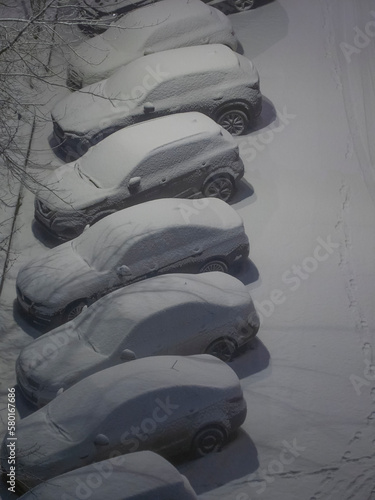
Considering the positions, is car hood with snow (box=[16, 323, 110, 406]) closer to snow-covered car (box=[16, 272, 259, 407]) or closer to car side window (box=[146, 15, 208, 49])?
snow-covered car (box=[16, 272, 259, 407])

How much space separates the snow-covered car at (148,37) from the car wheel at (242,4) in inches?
90.2

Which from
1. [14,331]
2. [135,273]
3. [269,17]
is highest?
[269,17]

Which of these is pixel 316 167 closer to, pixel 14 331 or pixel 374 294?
pixel 374 294

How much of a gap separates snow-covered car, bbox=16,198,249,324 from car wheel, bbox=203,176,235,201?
1368mm

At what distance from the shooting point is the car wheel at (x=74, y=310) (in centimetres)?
1274

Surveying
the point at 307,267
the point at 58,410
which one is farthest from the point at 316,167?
the point at 58,410

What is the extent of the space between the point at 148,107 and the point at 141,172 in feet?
6.73

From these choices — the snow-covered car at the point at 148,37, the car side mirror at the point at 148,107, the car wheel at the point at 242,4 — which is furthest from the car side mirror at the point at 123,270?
the car wheel at the point at 242,4

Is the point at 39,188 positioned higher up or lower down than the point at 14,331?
higher up

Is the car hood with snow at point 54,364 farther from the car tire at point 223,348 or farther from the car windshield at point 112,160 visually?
the car windshield at point 112,160

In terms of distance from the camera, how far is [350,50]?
19.1 meters

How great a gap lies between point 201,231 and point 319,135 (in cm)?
468

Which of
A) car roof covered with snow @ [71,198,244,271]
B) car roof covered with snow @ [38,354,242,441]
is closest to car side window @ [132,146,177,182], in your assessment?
car roof covered with snow @ [71,198,244,271]

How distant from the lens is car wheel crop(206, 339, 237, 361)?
12016mm
